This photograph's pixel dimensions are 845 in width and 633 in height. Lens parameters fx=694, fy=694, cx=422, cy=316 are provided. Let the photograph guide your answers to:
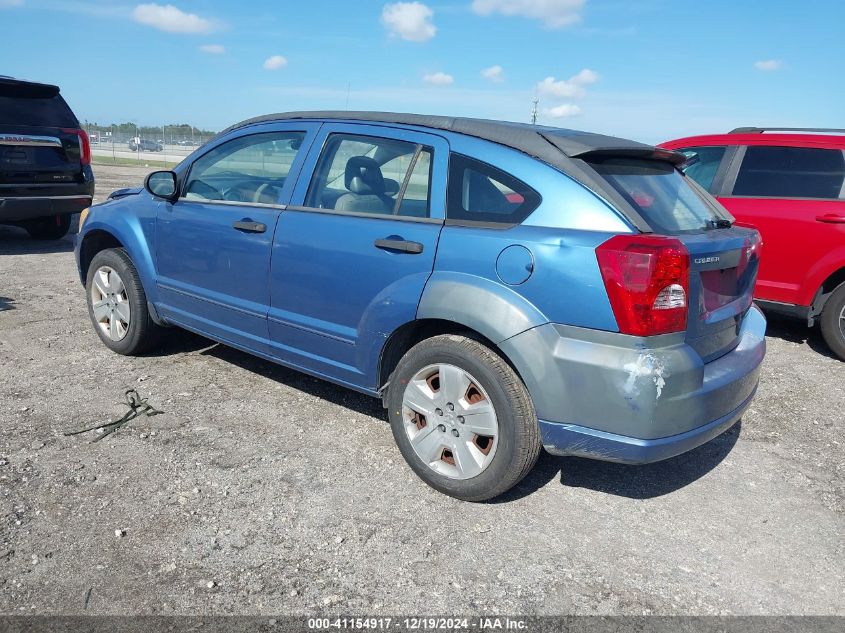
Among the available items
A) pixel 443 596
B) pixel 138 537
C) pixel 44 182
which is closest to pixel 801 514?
pixel 443 596

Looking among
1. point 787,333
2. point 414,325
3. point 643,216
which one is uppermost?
point 643,216

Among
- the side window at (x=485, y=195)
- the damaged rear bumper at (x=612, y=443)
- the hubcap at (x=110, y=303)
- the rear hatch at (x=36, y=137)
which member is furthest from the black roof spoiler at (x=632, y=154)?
the rear hatch at (x=36, y=137)

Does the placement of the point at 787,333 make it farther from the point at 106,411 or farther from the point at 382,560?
the point at 106,411

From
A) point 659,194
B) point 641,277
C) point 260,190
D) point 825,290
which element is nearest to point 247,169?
point 260,190

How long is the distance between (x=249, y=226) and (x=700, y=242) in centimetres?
236

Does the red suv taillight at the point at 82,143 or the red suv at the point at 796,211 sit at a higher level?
the red suv taillight at the point at 82,143

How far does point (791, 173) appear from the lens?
236 inches

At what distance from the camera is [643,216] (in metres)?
2.91

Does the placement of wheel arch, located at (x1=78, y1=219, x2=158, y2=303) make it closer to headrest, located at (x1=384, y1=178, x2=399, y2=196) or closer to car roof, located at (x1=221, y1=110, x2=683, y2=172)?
car roof, located at (x1=221, y1=110, x2=683, y2=172)

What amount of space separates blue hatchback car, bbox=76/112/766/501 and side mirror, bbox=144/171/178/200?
401 mm

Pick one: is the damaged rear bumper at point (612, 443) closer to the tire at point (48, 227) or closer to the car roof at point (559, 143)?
the car roof at point (559, 143)

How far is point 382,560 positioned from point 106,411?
2129 millimetres

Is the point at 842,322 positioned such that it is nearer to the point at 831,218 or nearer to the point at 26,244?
the point at 831,218

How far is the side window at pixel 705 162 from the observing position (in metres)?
6.47
